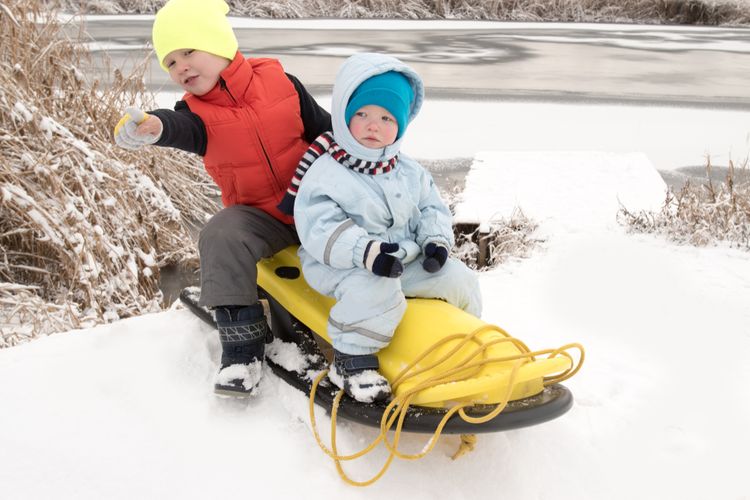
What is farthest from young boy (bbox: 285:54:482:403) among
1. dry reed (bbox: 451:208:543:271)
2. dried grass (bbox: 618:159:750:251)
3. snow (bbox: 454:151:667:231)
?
dried grass (bbox: 618:159:750:251)

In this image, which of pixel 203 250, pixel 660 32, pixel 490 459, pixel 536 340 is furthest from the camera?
pixel 660 32

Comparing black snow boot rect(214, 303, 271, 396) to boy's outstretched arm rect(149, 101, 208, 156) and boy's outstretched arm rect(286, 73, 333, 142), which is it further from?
boy's outstretched arm rect(286, 73, 333, 142)

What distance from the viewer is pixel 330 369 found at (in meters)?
2.22

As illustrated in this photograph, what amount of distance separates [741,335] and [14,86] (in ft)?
11.2

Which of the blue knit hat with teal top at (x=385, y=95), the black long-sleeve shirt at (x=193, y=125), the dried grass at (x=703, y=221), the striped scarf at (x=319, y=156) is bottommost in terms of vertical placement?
the dried grass at (x=703, y=221)

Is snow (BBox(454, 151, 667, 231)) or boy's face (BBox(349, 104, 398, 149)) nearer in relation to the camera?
boy's face (BBox(349, 104, 398, 149))

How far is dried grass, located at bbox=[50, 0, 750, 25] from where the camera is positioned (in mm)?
12844

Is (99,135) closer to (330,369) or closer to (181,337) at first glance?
(181,337)

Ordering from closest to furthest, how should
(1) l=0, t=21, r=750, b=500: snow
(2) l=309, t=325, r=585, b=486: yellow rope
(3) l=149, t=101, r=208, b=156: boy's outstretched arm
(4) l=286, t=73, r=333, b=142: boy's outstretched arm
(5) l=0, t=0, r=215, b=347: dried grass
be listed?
(2) l=309, t=325, r=585, b=486: yellow rope → (1) l=0, t=21, r=750, b=500: snow → (3) l=149, t=101, r=208, b=156: boy's outstretched arm → (4) l=286, t=73, r=333, b=142: boy's outstretched arm → (5) l=0, t=0, r=215, b=347: dried grass

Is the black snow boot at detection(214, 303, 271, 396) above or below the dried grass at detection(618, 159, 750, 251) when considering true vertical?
above

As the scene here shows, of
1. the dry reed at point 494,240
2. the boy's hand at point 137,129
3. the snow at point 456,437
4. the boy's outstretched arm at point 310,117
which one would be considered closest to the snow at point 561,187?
the dry reed at point 494,240

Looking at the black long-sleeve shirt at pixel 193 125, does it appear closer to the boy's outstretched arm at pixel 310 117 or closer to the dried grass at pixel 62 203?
the boy's outstretched arm at pixel 310 117

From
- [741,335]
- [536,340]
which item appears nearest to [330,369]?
[536,340]

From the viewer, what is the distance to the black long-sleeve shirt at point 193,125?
88.4 inches
